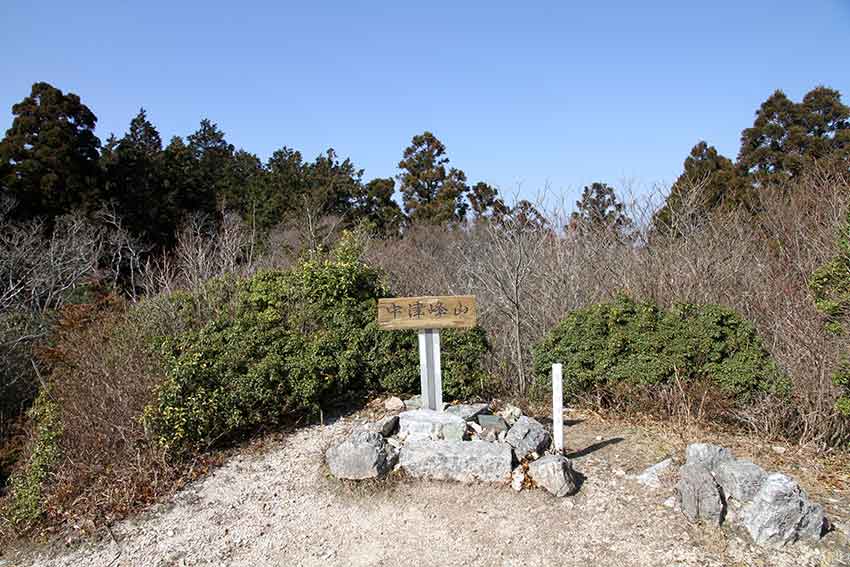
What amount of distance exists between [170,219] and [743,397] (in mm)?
17835

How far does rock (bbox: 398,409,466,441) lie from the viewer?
Answer: 16.0 feet

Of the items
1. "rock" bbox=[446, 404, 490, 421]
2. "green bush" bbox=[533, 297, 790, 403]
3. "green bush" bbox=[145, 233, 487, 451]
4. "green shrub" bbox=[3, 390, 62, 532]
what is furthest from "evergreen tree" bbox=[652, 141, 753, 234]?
"green shrub" bbox=[3, 390, 62, 532]

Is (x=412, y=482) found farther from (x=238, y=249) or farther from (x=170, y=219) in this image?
(x=170, y=219)

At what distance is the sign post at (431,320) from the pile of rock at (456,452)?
0.30 metres

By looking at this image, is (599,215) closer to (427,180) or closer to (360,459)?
(360,459)

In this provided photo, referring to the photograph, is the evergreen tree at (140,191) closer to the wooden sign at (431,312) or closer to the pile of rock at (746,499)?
the wooden sign at (431,312)

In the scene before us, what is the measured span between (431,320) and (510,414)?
1.26m

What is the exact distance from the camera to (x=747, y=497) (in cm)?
375

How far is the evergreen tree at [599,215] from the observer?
355 inches

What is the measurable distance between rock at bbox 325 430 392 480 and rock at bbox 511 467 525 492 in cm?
101

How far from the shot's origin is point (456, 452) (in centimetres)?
453

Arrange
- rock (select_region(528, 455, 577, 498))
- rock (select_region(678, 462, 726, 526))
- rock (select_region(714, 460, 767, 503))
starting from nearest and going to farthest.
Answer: rock (select_region(678, 462, 726, 526)) < rock (select_region(714, 460, 767, 503)) < rock (select_region(528, 455, 577, 498))

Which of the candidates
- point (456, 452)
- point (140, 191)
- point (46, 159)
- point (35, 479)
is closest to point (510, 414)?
point (456, 452)

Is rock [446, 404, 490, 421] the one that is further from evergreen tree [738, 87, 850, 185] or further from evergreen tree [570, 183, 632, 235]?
evergreen tree [738, 87, 850, 185]
